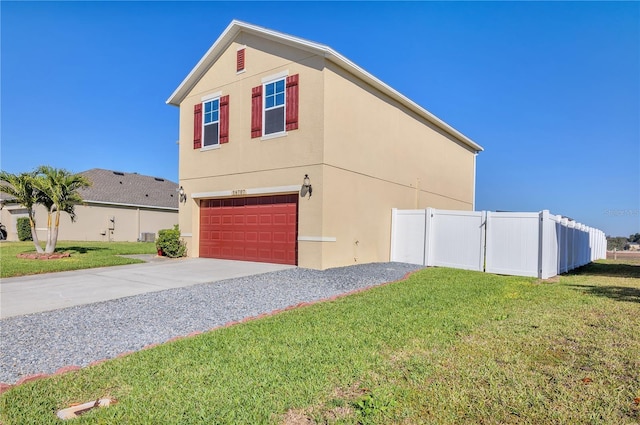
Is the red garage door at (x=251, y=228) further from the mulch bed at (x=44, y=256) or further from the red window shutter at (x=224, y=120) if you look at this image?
the mulch bed at (x=44, y=256)

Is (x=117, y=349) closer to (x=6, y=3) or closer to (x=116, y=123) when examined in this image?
(x=6, y=3)

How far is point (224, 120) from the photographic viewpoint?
44.7 feet

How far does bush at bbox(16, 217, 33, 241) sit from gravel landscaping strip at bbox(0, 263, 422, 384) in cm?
2370

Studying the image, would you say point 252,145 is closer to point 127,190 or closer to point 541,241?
point 541,241

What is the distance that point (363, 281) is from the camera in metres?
9.36

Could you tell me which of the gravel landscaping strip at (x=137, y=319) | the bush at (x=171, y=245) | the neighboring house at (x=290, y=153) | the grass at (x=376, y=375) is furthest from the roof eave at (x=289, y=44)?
the grass at (x=376, y=375)

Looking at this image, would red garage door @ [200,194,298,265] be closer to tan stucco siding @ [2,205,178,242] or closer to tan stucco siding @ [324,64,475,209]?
tan stucco siding @ [324,64,475,209]

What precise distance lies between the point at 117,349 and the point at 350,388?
3.19m

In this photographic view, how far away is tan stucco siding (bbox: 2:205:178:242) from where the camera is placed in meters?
24.5

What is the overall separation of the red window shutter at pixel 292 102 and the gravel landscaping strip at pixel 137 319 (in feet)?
16.6

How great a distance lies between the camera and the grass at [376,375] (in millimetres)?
2844

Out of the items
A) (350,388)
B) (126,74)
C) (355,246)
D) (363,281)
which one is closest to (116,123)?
(126,74)

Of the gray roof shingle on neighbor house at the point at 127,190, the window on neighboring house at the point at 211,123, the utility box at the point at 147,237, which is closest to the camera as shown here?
the window on neighboring house at the point at 211,123

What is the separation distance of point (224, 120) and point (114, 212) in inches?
696
